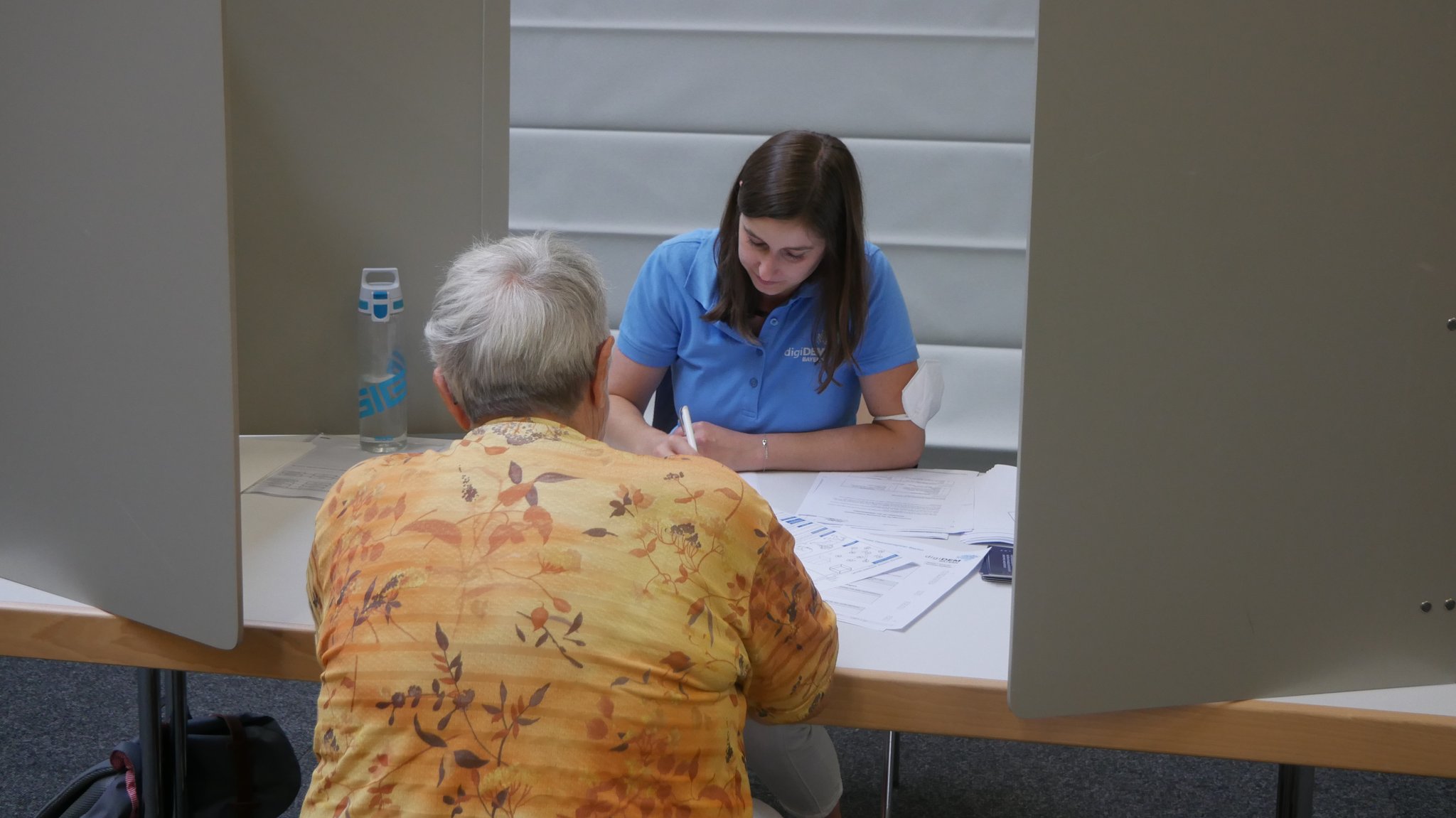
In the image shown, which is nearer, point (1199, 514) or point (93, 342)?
point (1199, 514)

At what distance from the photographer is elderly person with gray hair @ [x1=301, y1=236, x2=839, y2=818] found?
34.9 inches

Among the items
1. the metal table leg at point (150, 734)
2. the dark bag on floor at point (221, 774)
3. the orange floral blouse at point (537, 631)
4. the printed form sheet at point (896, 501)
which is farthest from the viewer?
the printed form sheet at point (896, 501)

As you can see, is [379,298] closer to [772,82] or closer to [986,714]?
[986,714]

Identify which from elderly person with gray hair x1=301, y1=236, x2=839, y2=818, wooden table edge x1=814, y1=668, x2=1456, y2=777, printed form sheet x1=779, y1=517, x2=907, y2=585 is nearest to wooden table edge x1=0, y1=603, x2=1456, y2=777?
wooden table edge x1=814, y1=668, x2=1456, y2=777

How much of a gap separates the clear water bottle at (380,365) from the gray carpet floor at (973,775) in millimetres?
694

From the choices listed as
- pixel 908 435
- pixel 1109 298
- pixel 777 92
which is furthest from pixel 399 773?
pixel 777 92

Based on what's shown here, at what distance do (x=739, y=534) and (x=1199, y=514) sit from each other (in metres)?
0.39

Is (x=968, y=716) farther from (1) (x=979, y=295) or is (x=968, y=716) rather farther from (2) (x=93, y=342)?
(1) (x=979, y=295)

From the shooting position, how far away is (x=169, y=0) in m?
0.99

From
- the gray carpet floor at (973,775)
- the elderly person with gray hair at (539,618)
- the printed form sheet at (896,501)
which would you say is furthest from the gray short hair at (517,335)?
the gray carpet floor at (973,775)

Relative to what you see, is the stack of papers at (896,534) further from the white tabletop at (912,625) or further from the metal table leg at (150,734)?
the metal table leg at (150,734)

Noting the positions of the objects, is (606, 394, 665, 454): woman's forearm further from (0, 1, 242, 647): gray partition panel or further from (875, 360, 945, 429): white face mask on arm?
(0, 1, 242, 647): gray partition panel

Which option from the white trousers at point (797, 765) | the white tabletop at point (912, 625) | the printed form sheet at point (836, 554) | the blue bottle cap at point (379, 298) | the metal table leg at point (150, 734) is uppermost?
the blue bottle cap at point (379, 298)

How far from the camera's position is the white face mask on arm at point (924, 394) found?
1887 mm
